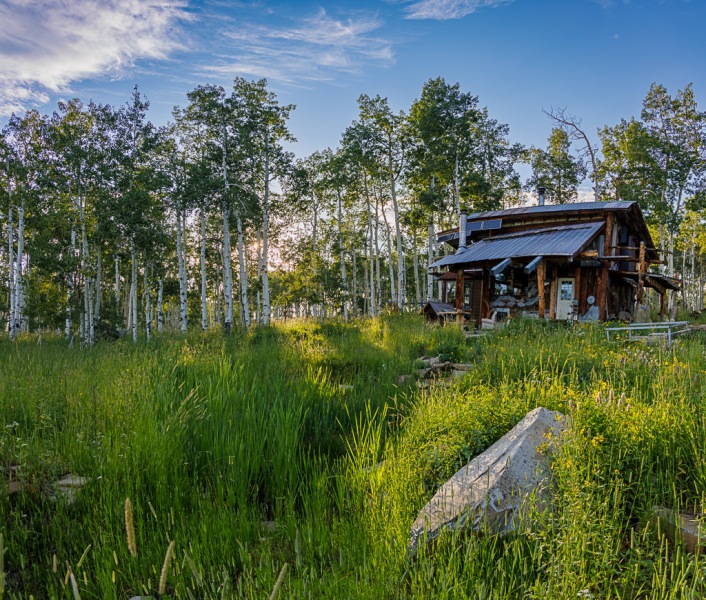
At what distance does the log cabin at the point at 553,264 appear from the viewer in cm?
1712

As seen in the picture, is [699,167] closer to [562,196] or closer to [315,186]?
[562,196]

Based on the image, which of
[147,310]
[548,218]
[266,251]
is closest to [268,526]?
[147,310]

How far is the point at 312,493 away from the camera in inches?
135

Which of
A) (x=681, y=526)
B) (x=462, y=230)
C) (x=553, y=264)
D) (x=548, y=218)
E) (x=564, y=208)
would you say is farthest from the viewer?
(x=462, y=230)

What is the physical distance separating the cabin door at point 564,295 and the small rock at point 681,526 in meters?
16.9

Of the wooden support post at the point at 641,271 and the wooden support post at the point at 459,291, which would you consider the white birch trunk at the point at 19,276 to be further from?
the wooden support post at the point at 641,271

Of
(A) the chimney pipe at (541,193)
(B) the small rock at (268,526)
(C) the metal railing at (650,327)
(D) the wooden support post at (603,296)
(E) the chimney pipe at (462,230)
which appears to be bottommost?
(B) the small rock at (268,526)

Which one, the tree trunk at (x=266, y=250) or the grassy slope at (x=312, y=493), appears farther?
the tree trunk at (x=266, y=250)

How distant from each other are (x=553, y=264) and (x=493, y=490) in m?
17.5

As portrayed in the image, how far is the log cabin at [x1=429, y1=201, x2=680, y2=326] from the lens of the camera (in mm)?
17125

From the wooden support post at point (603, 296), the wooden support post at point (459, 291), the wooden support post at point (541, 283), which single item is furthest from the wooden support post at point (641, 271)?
the wooden support post at point (459, 291)

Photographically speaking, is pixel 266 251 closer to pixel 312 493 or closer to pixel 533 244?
pixel 533 244

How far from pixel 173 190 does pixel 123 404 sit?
19846mm

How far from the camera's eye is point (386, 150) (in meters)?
26.8
